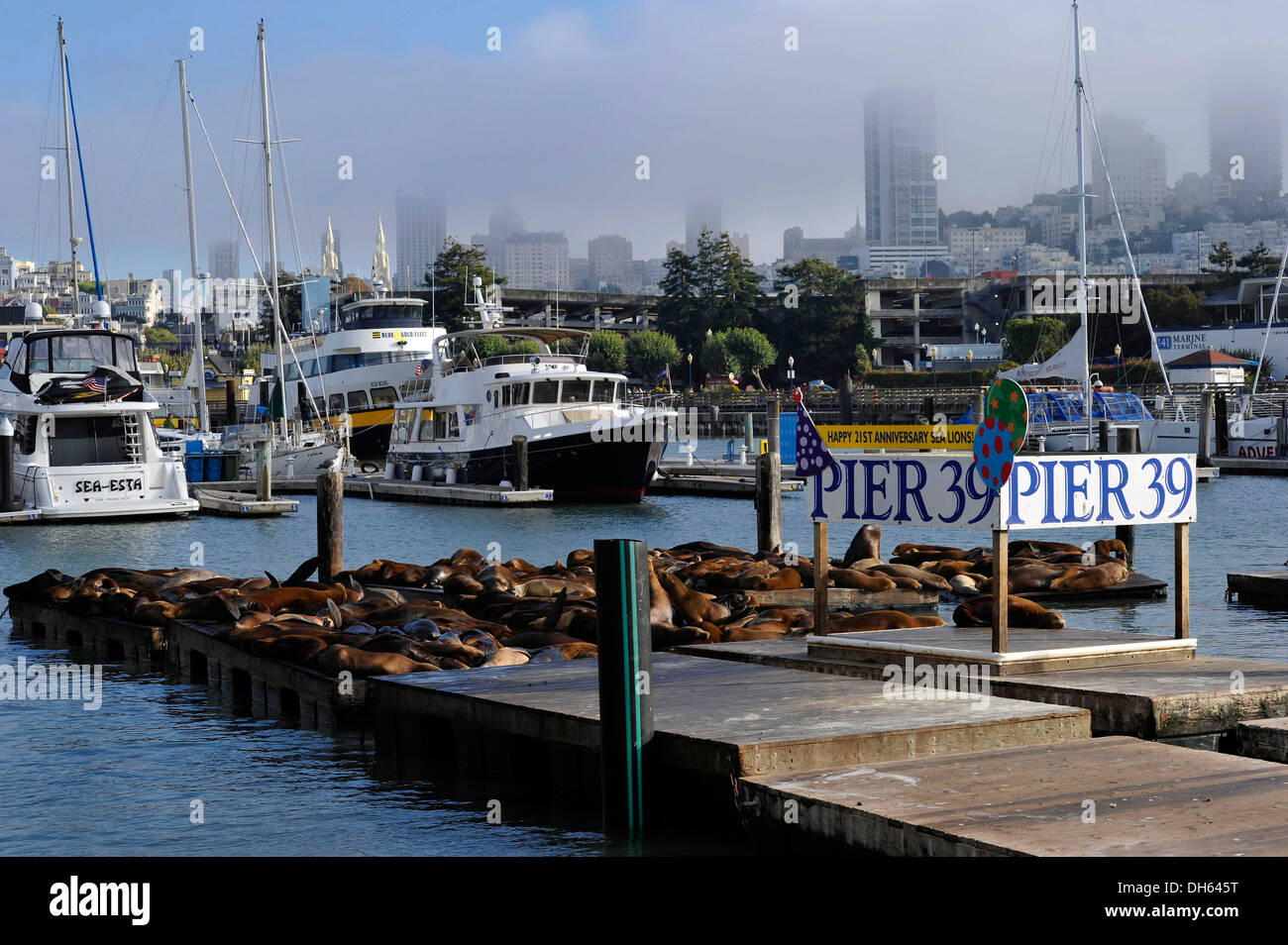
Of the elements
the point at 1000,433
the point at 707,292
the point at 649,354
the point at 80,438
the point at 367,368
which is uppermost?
the point at 707,292

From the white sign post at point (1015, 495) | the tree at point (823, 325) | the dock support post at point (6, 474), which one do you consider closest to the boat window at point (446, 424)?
the dock support post at point (6, 474)

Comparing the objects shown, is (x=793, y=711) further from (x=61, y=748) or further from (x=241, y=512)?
(x=241, y=512)

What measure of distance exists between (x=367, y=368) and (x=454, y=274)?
149ft

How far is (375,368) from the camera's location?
5609 cm

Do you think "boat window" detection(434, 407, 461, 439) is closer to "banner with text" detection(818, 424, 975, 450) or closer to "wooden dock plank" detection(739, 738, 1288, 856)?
"banner with text" detection(818, 424, 975, 450)

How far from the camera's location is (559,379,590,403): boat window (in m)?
39.2

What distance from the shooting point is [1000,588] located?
32.9 ft

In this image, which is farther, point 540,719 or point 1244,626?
point 1244,626

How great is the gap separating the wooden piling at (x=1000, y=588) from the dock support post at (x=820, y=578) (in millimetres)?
1405

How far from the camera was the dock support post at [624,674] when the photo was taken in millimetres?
8359

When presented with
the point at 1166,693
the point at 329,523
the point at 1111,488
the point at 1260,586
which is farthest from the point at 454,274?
the point at 1166,693

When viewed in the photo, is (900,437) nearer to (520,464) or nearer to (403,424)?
(520,464)

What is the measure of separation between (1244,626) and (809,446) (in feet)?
28.8
